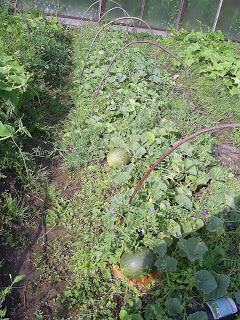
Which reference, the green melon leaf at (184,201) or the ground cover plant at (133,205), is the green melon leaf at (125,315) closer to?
the ground cover plant at (133,205)

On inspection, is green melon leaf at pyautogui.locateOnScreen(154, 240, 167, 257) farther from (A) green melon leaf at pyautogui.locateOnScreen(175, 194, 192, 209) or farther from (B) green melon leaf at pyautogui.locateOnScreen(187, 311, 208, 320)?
(A) green melon leaf at pyautogui.locateOnScreen(175, 194, 192, 209)

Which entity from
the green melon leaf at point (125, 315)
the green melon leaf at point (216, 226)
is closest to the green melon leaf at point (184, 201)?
the green melon leaf at point (216, 226)

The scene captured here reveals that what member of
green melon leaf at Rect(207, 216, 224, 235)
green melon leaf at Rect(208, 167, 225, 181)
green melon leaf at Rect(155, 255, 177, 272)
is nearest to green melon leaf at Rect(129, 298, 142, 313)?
green melon leaf at Rect(155, 255, 177, 272)

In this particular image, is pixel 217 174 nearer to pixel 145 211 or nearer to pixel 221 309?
pixel 145 211

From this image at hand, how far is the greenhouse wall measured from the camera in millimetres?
8349

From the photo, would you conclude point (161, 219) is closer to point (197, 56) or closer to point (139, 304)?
point (139, 304)

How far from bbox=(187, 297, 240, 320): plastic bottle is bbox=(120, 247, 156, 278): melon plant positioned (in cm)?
44

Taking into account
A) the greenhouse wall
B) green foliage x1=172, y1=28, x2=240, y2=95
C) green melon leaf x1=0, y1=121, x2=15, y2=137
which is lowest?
green melon leaf x1=0, y1=121, x2=15, y2=137

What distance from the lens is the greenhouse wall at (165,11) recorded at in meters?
8.35

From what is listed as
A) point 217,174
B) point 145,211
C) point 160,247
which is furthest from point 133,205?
point 217,174

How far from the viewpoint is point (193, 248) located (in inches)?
90.5

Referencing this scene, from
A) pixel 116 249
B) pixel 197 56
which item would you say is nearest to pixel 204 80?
pixel 197 56

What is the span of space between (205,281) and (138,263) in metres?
0.51

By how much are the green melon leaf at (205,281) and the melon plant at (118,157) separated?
1.41 metres
